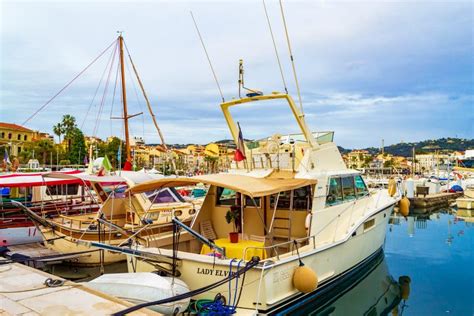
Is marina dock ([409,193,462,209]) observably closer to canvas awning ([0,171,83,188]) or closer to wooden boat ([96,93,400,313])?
wooden boat ([96,93,400,313])

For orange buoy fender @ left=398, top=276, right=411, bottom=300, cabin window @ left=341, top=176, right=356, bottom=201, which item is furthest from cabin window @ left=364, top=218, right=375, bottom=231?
orange buoy fender @ left=398, top=276, right=411, bottom=300

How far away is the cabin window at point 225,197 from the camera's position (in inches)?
383

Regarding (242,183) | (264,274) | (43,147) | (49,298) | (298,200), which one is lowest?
(49,298)

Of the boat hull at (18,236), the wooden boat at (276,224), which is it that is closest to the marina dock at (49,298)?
the wooden boat at (276,224)

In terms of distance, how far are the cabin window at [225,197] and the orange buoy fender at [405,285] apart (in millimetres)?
5315

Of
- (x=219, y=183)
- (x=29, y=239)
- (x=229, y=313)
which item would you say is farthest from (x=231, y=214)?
(x=29, y=239)

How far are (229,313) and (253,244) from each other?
5.78ft

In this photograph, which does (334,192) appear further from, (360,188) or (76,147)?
(76,147)

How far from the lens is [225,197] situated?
980 cm

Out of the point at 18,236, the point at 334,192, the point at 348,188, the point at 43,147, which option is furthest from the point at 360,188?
the point at 43,147

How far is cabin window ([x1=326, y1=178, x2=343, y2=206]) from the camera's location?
367 inches

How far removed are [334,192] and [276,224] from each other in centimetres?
172

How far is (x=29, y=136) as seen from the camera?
80.0 m

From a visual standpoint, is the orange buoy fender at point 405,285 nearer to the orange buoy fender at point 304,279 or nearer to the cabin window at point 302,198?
the cabin window at point 302,198
